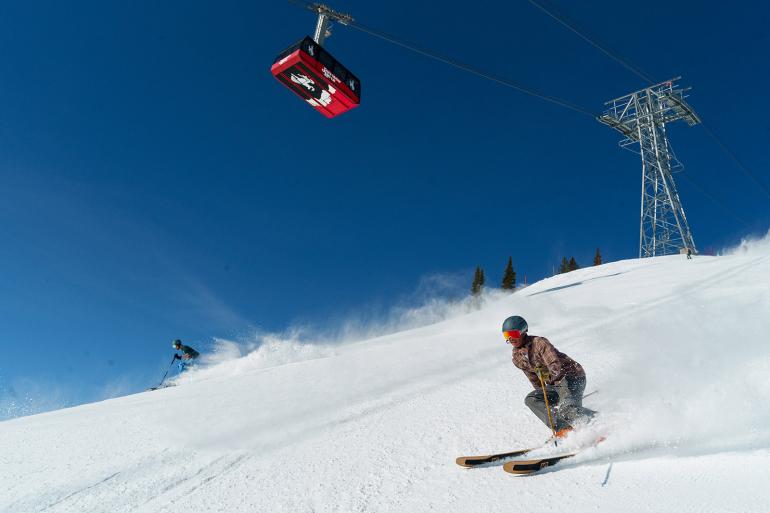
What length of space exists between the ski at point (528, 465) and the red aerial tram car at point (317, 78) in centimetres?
762

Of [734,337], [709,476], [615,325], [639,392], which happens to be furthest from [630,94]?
[709,476]

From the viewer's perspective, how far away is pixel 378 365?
365 inches

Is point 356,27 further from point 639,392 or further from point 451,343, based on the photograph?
point 639,392

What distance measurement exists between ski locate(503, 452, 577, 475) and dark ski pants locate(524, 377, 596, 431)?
0.60m

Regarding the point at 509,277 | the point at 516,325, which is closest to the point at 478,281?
the point at 509,277

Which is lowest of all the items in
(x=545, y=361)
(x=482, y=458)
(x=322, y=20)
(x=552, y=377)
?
(x=482, y=458)

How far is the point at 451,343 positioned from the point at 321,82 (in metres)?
7.21

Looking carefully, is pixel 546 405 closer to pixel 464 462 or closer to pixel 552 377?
pixel 552 377

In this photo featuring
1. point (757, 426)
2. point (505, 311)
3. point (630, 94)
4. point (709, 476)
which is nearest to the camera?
point (709, 476)

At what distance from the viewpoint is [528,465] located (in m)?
3.77

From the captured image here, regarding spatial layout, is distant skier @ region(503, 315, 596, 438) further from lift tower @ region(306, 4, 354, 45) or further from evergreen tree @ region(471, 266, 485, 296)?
evergreen tree @ region(471, 266, 485, 296)

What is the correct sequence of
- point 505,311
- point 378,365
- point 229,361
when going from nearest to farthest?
1. point 378,365
2. point 505,311
3. point 229,361

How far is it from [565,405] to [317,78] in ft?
24.2

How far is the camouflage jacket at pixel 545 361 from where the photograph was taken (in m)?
4.56
